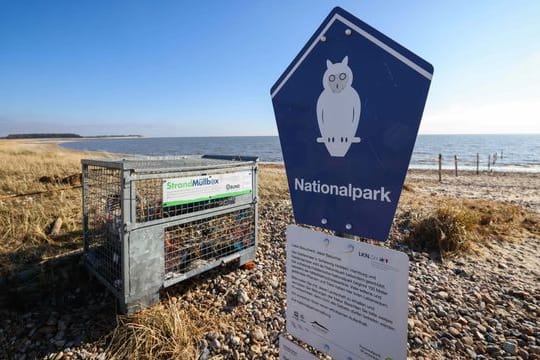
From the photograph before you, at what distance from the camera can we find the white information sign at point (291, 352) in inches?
59.6

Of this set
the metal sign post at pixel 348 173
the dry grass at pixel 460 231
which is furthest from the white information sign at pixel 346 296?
the dry grass at pixel 460 231

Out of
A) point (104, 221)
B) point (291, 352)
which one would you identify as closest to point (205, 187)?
point (104, 221)

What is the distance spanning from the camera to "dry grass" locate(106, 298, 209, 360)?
103 inches

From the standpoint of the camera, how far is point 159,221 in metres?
3.20

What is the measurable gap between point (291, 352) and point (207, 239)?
2.59 m

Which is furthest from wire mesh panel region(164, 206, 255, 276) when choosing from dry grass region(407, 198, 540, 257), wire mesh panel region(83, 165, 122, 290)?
dry grass region(407, 198, 540, 257)

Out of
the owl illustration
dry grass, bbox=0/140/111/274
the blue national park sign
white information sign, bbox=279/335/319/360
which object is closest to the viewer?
the blue national park sign

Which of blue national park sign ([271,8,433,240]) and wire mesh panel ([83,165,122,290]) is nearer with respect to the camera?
blue national park sign ([271,8,433,240])

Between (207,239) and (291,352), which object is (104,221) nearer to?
(207,239)

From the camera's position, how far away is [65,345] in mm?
2797

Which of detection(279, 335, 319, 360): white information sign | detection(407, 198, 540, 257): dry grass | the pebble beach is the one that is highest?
detection(279, 335, 319, 360): white information sign

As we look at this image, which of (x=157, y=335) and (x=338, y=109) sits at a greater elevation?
(x=338, y=109)

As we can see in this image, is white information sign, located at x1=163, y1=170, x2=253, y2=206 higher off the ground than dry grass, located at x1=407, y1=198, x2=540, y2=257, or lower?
higher

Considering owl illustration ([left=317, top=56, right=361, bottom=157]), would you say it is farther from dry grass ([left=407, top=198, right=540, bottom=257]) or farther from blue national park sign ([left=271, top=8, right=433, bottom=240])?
dry grass ([left=407, top=198, right=540, bottom=257])
